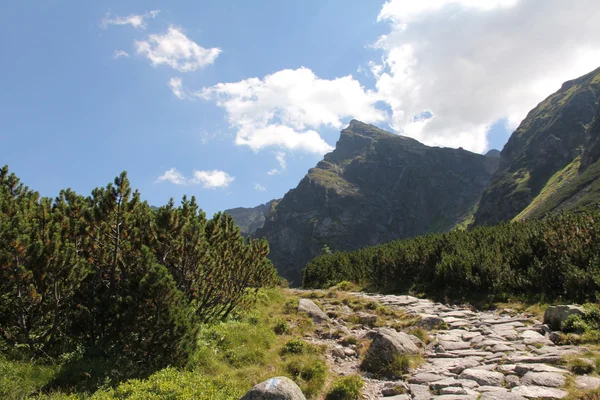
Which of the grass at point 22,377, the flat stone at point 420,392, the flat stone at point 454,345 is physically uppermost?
the grass at point 22,377

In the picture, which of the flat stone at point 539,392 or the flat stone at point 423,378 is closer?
the flat stone at point 539,392

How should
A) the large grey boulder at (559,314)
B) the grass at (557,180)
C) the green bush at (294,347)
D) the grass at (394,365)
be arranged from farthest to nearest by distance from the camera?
the grass at (557,180)
the large grey boulder at (559,314)
the green bush at (294,347)
the grass at (394,365)

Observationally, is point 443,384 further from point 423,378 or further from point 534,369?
point 534,369

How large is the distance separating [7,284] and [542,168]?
23784cm

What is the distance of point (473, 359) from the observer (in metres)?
8.87

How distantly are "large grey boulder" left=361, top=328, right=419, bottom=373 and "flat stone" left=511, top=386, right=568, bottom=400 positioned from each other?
2.69 m

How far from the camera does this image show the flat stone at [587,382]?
6.44 meters

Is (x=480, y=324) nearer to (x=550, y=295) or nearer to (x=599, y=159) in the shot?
(x=550, y=295)

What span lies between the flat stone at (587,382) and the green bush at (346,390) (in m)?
4.00

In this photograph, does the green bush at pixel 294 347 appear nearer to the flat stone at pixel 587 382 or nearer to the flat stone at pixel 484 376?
the flat stone at pixel 484 376

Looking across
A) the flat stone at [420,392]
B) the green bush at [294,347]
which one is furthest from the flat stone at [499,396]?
the green bush at [294,347]

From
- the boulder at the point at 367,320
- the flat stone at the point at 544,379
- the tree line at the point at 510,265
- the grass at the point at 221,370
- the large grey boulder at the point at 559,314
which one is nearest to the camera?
the grass at the point at 221,370

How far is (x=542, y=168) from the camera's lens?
198 metres

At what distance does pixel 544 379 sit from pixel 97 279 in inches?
388
